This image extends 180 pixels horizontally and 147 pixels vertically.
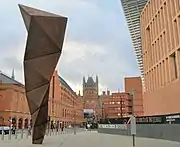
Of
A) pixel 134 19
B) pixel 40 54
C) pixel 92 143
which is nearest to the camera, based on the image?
pixel 40 54

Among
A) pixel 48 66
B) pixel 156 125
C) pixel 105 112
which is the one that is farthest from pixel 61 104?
pixel 48 66

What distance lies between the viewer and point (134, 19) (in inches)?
4496

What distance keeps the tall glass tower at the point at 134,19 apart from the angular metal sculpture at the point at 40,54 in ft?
306

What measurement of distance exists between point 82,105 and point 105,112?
59550 mm

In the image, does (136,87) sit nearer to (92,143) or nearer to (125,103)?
(125,103)

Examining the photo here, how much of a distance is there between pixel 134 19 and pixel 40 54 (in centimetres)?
9847

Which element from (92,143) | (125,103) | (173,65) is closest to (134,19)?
(125,103)

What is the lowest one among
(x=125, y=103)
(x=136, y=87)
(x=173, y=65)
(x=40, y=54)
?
(x=40, y=54)

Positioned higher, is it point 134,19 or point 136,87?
point 134,19

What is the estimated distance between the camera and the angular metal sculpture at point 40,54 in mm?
18922

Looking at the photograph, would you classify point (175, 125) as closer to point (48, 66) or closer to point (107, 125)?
point (48, 66)

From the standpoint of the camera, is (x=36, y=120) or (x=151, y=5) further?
(x=151, y=5)

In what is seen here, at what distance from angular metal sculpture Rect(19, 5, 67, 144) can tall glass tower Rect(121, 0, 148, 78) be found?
3668 inches

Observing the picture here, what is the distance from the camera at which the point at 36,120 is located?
22109 mm
